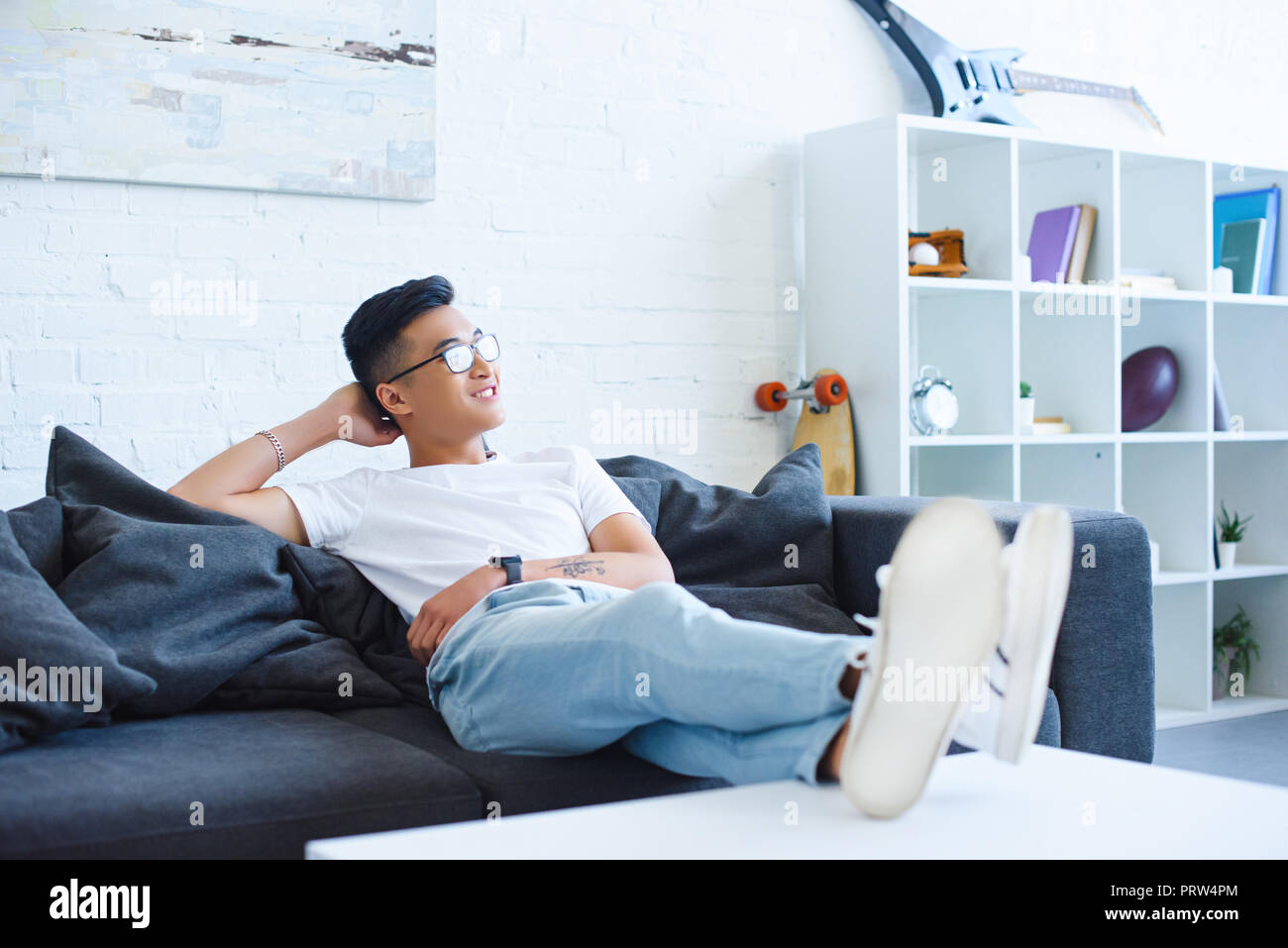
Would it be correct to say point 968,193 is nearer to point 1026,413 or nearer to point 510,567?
point 1026,413

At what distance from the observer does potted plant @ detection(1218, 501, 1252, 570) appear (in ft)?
12.3

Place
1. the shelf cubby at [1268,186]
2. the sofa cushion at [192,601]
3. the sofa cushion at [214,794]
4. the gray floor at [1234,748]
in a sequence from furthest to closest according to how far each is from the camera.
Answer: the shelf cubby at [1268,186] → the gray floor at [1234,748] → the sofa cushion at [192,601] → the sofa cushion at [214,794]

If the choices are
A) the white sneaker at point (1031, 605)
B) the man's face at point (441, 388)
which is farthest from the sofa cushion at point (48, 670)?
the white sneaker at point (1031, 605)

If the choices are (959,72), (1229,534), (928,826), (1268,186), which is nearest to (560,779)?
(928,826)

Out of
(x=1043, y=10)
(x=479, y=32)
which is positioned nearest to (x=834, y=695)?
(x=479, y=32)

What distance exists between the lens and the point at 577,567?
1865 millimetres

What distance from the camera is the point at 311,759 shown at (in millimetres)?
1481

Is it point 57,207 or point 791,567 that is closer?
point 791,567

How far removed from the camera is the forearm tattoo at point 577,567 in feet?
6.10

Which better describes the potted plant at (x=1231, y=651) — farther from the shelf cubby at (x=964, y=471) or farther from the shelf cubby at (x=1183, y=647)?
the shelf cubby at (x=964, y=471)

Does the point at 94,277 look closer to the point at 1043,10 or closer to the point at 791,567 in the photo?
the point at 791,567

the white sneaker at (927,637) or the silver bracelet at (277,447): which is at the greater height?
the silver bracelet at (277,447)

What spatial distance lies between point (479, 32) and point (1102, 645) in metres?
1.87

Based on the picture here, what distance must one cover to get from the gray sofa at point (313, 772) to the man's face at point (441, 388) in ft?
1.61
